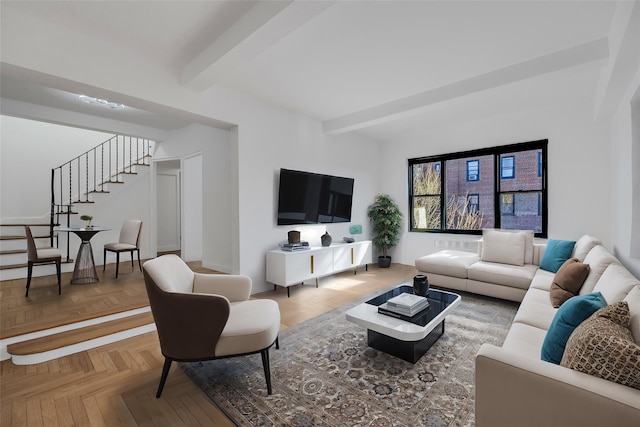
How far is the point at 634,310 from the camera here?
123cm

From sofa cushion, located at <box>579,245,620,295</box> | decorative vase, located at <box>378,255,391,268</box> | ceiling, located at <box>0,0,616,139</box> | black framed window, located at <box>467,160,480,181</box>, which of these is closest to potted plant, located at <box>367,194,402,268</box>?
decorative vase, located at <box>378,255,391,268</box>

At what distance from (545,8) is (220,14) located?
8.42 feet

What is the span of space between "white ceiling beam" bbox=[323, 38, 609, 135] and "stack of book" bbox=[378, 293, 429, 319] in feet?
8.50

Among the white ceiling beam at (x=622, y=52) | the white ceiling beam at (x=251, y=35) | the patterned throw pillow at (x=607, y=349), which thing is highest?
the white ceiling beam at (x=251, y=35)

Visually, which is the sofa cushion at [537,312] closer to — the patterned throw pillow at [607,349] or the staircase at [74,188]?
the patterned throw pillow at [607,349]

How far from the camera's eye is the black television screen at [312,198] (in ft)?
14.3

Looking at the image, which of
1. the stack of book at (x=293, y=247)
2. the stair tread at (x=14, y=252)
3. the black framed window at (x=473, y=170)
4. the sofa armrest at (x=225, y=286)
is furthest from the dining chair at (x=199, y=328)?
the black framed window at (x=473, y=170)

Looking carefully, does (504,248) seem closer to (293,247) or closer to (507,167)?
(507,167)

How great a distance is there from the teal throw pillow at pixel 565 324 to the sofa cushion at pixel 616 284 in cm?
20

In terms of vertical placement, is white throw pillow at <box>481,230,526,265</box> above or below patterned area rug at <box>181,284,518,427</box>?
above

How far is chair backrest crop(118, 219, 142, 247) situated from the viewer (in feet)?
16.4

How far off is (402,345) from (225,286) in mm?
1538

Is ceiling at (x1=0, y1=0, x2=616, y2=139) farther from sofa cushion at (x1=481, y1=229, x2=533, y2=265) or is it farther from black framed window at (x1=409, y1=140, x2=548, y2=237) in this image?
sofa cushion at (x1=481, y1=229, x2=533, y2=265)

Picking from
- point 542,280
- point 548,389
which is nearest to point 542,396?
point 548,389
